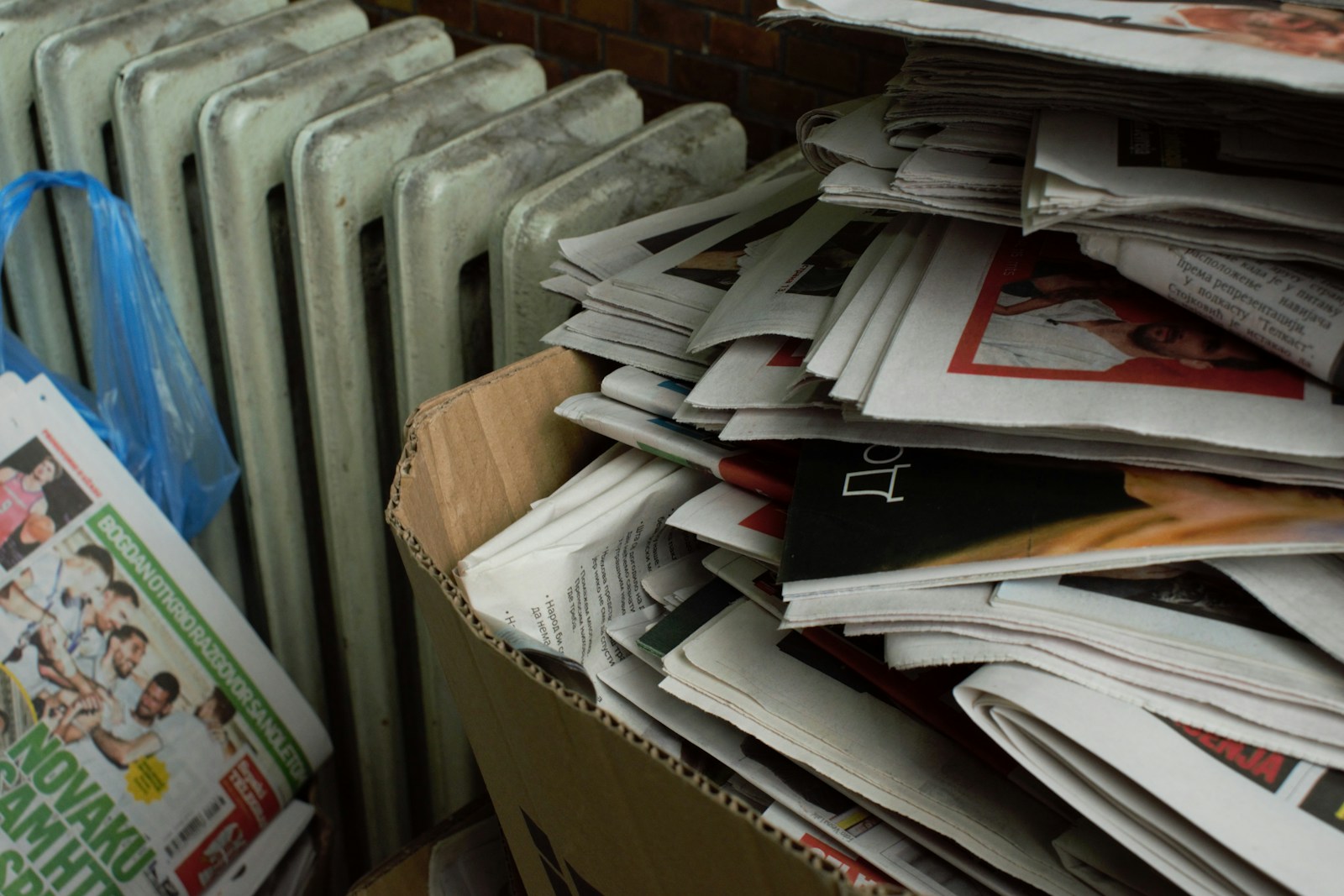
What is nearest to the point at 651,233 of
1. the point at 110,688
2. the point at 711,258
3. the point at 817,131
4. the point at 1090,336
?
the point at 711,258

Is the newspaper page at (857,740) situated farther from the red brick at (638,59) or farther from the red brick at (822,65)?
the red brick at (638,59)

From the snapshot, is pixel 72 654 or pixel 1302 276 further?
pixel 72 654

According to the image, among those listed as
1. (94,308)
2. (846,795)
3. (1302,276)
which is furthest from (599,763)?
(94,308)

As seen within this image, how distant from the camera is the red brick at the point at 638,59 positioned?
101cm

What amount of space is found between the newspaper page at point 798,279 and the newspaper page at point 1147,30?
13cm

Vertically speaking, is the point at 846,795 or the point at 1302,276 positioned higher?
the point at 1302,276

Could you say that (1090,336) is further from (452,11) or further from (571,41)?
(452,11)

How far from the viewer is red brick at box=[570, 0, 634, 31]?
1.01 metres

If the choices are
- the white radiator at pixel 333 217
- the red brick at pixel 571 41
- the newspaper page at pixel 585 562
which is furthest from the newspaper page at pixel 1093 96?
the red brick at pixel 571 41

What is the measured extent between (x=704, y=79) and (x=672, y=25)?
0.05 meters

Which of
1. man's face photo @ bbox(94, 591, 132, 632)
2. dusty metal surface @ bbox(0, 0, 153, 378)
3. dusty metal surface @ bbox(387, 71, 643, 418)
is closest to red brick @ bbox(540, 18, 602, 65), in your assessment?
dusty metal surface @ bbox(387, 71, 643, 418)

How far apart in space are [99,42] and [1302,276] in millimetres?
833

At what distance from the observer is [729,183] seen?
2.57ft

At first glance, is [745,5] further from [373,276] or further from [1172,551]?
[1172,551]
